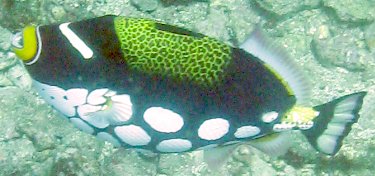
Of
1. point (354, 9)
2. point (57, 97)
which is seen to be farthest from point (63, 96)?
point (354, 9)

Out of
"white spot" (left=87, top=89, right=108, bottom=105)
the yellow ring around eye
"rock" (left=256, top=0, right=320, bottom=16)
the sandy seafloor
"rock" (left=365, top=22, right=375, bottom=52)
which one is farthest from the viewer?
"rock" (left=365, top=22, right=375, bottom=52)

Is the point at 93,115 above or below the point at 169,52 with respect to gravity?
below

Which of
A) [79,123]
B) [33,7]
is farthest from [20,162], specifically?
[79,123]

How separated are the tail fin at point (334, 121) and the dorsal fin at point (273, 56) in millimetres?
184

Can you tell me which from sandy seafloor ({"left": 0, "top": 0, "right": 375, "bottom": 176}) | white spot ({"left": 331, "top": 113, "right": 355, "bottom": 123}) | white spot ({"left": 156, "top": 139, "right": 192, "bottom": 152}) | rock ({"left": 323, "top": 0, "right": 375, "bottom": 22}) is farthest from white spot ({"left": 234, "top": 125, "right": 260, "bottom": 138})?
rock ({"left": 323, "top": 0, "right": 375, "bottom": 22})

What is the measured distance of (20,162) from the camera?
3.95m

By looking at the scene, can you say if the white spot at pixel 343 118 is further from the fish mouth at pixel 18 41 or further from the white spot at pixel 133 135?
the fish mouth at pixel 18 41

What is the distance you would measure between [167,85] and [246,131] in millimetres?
390

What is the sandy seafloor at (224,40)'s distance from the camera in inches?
153

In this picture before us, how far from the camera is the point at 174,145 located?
6.35 feet

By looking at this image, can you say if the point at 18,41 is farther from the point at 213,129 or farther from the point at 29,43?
the point at 213,129

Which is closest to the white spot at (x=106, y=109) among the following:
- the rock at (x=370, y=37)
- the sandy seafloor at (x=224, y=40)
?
the sandy seafloor at (x=224, y=40)

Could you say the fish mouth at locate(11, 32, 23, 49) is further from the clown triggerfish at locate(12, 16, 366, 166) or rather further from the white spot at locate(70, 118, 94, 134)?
the white spot at locate(70, 118, 94, 134)

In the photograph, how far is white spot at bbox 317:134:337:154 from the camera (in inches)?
76.6
